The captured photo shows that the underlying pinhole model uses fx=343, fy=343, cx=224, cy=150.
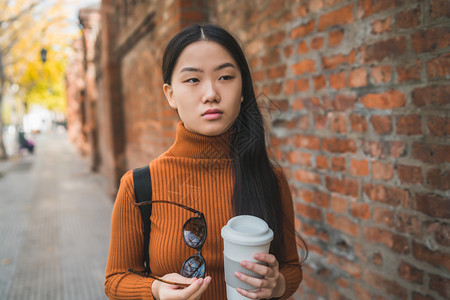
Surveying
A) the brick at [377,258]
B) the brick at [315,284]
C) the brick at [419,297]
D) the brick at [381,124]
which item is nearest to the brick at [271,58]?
the brick at [381,124]

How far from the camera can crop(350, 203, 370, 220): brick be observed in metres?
1.75

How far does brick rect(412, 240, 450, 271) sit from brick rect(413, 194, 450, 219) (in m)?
0.15

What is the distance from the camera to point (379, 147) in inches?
65.2

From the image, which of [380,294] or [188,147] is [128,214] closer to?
[188,147]

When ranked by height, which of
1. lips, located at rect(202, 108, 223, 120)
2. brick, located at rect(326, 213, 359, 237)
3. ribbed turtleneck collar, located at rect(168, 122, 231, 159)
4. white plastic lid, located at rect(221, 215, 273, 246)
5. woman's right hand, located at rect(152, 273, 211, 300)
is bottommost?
brick, located at rect(326, 213, 359, 237)

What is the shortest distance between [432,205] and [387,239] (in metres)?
0.31

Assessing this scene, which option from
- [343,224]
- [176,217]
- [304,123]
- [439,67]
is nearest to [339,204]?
[343,224]

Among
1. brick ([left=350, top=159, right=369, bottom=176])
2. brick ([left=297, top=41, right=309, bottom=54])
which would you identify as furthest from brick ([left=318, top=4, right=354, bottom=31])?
brick ([left=350, top=159, right=369, bottom=176])

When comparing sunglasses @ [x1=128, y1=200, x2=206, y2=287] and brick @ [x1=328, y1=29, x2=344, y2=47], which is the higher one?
brick @ [x1=328, y1=29, x2=344, y2=47]

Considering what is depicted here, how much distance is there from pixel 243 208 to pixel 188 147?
0.31m

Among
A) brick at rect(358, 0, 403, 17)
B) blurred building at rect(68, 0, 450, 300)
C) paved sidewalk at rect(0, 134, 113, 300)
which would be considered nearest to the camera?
blurred building at rect(68, 0, 450, 300)

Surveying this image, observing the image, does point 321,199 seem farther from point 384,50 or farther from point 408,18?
point 408,18

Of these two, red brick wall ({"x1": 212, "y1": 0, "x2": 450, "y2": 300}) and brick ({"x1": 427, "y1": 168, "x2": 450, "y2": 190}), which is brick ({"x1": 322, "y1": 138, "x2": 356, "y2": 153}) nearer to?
red brick wall ({"x1": 212, "y1": 0, "x2": 450, "y2": 300})

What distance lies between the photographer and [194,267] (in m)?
1.08
